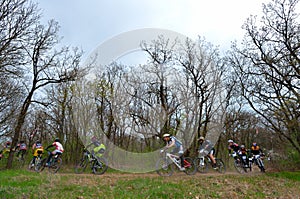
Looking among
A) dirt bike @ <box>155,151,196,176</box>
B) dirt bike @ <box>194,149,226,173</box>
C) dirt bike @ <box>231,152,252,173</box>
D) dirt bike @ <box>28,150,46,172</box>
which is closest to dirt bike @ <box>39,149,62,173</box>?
dirt bike @ <box>28,150,46,172</box>

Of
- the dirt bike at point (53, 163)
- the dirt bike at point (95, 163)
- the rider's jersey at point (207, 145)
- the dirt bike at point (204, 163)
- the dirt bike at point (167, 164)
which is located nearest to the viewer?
the dirt bike at point (167, 164)

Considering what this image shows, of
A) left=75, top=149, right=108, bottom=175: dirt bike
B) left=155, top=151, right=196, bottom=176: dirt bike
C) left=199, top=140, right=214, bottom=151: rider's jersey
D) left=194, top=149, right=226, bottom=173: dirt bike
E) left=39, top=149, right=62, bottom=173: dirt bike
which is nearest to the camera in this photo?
left=155, top=151, right=196, bottom=176: dirt bike

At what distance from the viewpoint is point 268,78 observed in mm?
16203

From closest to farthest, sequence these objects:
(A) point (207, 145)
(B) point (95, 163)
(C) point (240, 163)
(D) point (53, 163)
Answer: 1. (B) point (95, 163)
2. (D) point (53, 163)
3. (A) point (207, 145)
4. (C) point (240, 163)

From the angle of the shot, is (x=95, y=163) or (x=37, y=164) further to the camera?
(x=37, y=164)

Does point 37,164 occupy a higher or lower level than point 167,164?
lower

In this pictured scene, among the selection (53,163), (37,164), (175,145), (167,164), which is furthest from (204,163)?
(37,164)

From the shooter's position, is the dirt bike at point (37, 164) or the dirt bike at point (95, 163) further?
the dirt bike at point (37, 164)

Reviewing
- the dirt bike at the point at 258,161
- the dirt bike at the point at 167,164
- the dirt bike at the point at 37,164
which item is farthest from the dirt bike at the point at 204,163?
the dirt bike at the point at 37,164

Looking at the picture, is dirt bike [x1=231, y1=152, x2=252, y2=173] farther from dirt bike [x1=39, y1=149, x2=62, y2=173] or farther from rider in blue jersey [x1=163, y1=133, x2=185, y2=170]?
dirt bike [x1=39, y1=149, x2=62, y2=173]

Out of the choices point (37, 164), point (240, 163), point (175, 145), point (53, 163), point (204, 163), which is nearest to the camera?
point (175, 145)

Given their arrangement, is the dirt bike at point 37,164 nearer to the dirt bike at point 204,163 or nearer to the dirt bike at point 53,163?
the dirt bike at point 53,163

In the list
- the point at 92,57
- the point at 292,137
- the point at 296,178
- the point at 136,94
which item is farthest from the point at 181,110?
the point at 292,137

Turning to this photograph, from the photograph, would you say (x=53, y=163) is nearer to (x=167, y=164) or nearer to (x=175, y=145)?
(x=167, y=164)
